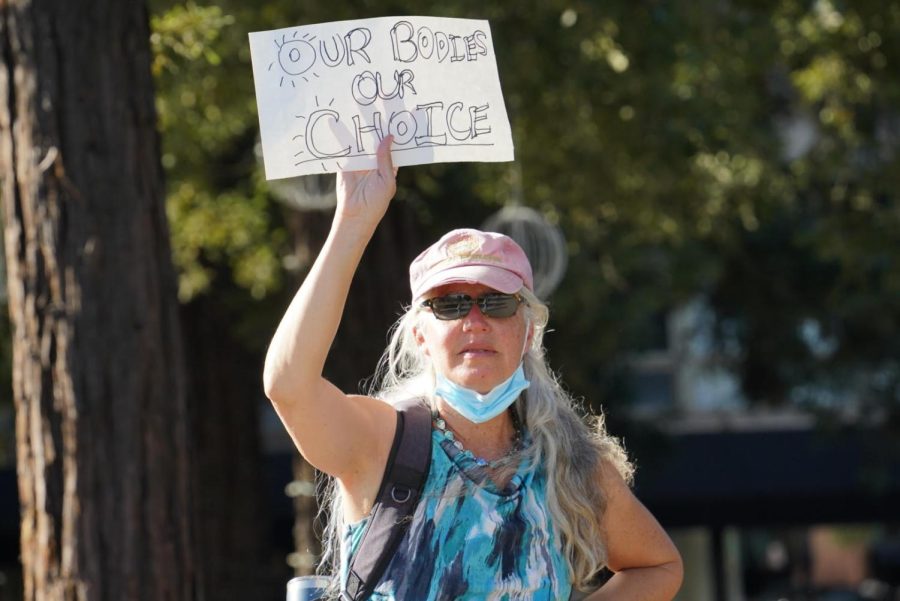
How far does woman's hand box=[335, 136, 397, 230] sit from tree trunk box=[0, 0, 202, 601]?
4.61 feet

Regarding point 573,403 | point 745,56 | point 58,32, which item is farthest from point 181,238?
point 573,403

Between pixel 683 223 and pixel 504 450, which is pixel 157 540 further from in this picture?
pixel 683 223

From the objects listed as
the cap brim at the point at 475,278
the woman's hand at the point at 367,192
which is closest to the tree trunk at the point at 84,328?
the woman's hand at the point at 367,192

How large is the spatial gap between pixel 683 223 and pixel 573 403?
6708 millimetres

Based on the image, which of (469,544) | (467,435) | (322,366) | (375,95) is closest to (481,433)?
(467,435)

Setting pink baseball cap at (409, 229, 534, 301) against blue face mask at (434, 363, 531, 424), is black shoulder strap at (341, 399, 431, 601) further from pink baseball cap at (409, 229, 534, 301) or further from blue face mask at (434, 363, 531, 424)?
pink baseball cap at (409, 229, 534, 301)

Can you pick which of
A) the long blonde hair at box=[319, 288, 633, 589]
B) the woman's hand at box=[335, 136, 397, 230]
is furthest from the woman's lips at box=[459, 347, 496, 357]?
the woman's hand at box=[335, 136, 397, 230]

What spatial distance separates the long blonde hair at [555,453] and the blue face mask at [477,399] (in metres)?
0.08

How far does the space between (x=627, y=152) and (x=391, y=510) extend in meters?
6.33

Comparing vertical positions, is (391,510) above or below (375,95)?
below

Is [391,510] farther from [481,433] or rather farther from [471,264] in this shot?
[471,264]

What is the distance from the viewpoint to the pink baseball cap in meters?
3.02

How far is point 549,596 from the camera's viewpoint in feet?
9.83

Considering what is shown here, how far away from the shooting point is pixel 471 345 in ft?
10.00
